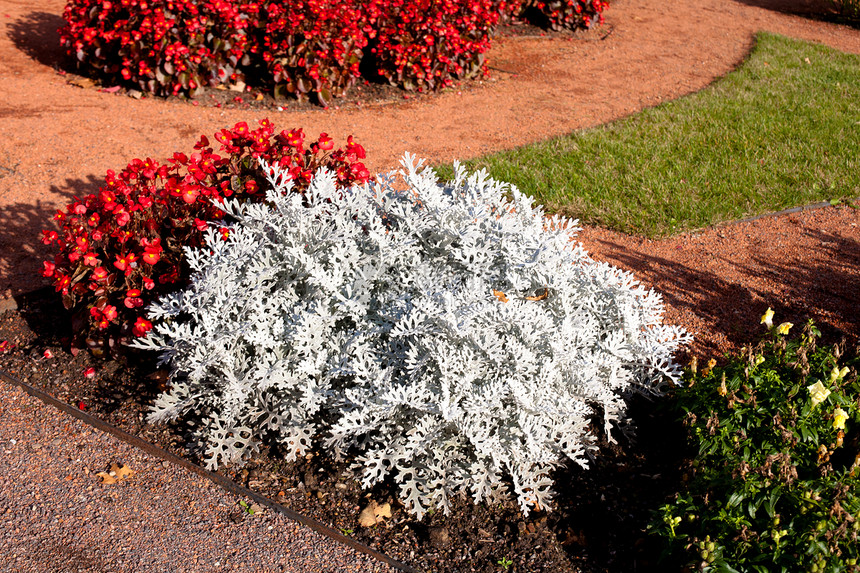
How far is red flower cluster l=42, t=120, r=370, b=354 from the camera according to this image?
315cm

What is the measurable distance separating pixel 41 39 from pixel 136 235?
5.55 meters

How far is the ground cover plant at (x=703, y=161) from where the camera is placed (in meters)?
5.01

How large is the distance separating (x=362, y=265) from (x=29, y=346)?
68.9 inches

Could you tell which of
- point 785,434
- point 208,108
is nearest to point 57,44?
point 208,108

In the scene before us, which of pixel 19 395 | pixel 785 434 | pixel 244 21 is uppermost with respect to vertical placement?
pixel 244 21

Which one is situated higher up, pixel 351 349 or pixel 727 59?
pixel 727 59

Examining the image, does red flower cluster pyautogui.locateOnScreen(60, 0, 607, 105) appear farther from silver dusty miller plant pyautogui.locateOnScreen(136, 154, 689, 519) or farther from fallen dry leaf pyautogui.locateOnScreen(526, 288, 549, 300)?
fallen dry leaf pyautogui.locateOnScreen(526, 288, 549, 300)

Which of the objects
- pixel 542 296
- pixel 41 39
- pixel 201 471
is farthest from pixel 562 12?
pixel 201 471

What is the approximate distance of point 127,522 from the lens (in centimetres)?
261

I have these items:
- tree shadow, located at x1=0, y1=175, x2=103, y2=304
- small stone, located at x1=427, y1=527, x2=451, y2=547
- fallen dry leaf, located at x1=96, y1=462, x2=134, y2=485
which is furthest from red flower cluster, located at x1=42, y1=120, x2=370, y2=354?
small stone, located at x1=427, y1=527, x2=451, y2=547

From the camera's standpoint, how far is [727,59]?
887 centimetres

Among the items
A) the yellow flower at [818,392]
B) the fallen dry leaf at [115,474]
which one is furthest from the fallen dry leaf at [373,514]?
the yellow flower at [818,392]

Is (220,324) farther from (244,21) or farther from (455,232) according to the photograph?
(244,21)

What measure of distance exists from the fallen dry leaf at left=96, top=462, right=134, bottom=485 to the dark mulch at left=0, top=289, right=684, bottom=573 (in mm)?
174
